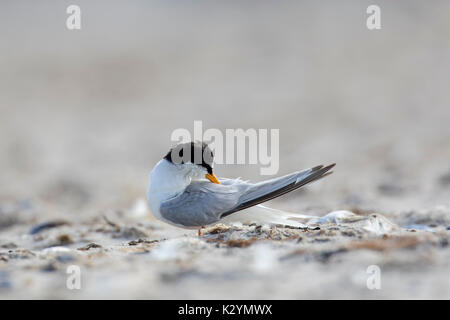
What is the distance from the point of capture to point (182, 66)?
19.7 metres

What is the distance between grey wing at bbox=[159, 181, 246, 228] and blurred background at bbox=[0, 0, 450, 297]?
133 cm

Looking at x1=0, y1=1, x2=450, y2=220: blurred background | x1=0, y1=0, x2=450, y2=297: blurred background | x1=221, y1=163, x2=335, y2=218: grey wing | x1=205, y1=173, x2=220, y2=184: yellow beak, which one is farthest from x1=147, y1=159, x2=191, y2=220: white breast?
x1=0, y1=1, x2=450, y2=220: blurred background

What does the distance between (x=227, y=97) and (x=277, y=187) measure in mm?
11735

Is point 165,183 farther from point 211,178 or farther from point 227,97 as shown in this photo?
point 227,97

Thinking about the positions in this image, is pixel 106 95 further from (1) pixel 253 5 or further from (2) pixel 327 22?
(1) pixel 253 5

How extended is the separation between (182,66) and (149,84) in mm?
1455

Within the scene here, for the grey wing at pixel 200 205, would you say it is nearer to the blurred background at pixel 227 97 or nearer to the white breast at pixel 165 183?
the white breast at pixel 165 183

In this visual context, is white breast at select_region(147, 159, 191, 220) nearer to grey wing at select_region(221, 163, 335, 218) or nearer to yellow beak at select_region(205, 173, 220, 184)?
yellow beak at select_region(205, 173, 220, 184)

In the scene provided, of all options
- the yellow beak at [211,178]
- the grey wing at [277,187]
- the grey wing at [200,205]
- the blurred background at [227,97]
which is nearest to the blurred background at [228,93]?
the blurred background at [227,97]

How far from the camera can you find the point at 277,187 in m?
4.86

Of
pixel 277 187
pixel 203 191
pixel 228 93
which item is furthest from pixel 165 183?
pixel 228 93

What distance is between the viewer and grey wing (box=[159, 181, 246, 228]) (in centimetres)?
482
